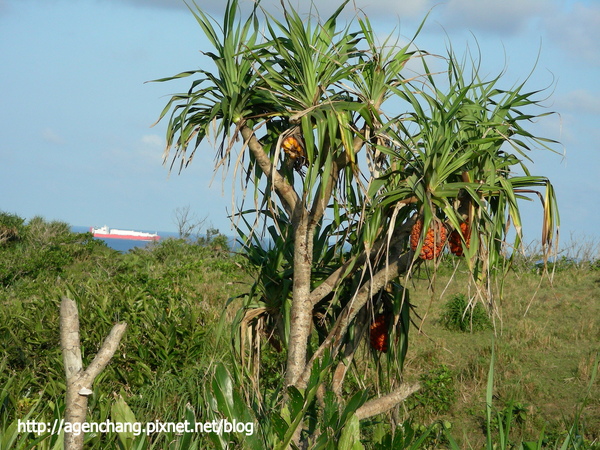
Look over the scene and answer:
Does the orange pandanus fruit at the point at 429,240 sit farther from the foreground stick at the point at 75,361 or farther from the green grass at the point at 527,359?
the green grass at the point at 527,359

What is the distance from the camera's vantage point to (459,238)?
338 centimetres

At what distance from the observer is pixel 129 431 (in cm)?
361

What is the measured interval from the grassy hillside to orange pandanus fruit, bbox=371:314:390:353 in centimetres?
23

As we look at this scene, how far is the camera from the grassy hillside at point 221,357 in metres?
5.41

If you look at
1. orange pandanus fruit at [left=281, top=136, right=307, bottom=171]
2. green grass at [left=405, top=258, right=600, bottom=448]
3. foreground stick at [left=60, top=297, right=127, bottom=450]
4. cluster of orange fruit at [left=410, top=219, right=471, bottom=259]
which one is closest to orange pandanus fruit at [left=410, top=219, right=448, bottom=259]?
cluster of orange fruit at [left=410, top=219, right=471, bottom=259]

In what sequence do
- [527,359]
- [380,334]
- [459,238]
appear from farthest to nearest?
[527,359] → [380,334] → [459,238]

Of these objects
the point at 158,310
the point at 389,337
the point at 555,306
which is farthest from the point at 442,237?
the point at 555,306

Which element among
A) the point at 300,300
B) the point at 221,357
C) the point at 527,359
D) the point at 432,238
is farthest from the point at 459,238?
the point at 527,359

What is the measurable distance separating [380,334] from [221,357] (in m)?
2.44

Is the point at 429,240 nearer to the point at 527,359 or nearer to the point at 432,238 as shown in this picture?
the point at 432,238

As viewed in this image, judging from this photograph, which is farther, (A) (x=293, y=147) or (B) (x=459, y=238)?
(A) (x=293, y=147)

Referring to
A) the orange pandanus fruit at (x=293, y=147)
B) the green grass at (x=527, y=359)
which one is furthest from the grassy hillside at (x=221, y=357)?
the orange pandanus fruit at (x=293, y=147)

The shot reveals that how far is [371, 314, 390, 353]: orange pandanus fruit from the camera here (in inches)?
159

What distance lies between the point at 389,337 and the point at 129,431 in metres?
1.61
